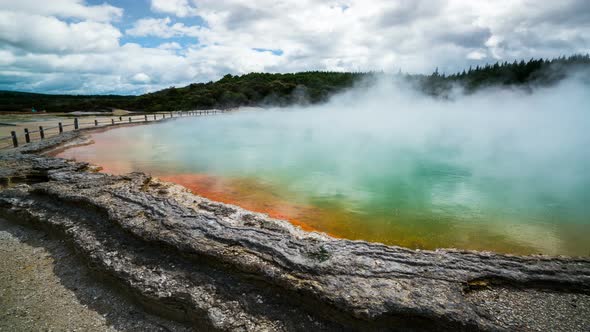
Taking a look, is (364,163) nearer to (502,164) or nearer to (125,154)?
(502,164)

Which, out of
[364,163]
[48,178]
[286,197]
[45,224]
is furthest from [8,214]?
[364,163]

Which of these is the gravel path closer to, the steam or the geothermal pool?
the geothermal pool

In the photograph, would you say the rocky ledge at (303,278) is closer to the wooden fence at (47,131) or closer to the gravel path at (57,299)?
the gravel path at (57,299)

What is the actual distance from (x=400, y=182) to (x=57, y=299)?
6578mm

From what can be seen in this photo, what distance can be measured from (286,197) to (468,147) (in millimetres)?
9122

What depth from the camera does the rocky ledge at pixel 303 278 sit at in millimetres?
2303

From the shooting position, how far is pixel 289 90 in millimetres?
48750

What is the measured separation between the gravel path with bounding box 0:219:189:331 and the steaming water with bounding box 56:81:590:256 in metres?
2.62

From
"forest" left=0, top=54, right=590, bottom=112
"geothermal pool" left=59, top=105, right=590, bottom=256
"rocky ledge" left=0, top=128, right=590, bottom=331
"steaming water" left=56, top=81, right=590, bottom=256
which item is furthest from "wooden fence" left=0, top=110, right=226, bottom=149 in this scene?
"forest" left=0, top=54, right=590, bottom=112

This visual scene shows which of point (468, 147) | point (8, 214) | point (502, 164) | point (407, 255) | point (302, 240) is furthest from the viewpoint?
point (468, 147)

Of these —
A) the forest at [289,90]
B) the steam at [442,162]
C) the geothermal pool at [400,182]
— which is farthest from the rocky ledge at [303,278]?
the forest at [289,90]

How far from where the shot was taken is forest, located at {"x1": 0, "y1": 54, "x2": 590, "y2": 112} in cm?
3256

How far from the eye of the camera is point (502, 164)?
9062mm

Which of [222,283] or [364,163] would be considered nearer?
[222,283]
